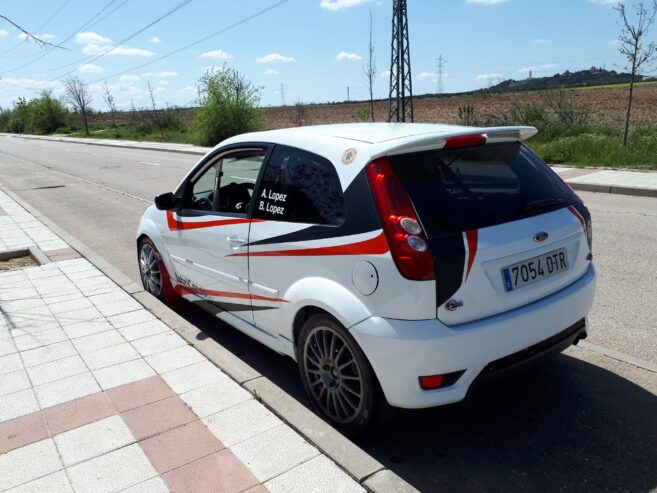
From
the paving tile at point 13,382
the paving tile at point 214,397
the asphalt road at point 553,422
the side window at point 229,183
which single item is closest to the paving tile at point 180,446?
the paving tile at point 214,397

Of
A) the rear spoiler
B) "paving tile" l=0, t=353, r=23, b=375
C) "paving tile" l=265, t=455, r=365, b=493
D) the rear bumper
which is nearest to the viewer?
"paving tile" l=265, t=455, r=365, b=493

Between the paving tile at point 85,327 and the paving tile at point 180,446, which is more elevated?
the paving tile at point 180,446

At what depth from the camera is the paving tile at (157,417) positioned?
3256mm

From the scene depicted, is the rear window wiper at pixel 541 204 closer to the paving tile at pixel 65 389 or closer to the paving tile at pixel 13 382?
the paving tile at pixel 65 389

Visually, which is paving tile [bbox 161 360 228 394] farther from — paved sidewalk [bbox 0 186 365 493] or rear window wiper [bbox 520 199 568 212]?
rear window wiper [bbox 520 199 568 212]

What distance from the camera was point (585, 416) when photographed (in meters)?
3.32

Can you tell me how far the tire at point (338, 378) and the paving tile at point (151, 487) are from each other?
3.31 feet

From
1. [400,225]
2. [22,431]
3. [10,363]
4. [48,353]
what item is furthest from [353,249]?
[10,363]

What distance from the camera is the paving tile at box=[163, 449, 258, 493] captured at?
2.70m

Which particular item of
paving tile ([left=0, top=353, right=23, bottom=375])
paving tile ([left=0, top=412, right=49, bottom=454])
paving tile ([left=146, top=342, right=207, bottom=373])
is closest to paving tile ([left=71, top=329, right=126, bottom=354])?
paving tile ([left=0, top=353, right=23, bottom=375])

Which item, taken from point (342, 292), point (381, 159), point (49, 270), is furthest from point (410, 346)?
point (49, 270)

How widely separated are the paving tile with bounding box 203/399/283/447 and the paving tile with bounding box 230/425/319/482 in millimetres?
56

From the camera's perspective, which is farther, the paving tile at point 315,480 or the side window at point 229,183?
the side window at point 229,183

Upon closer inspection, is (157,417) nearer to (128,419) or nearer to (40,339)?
(128,419)
